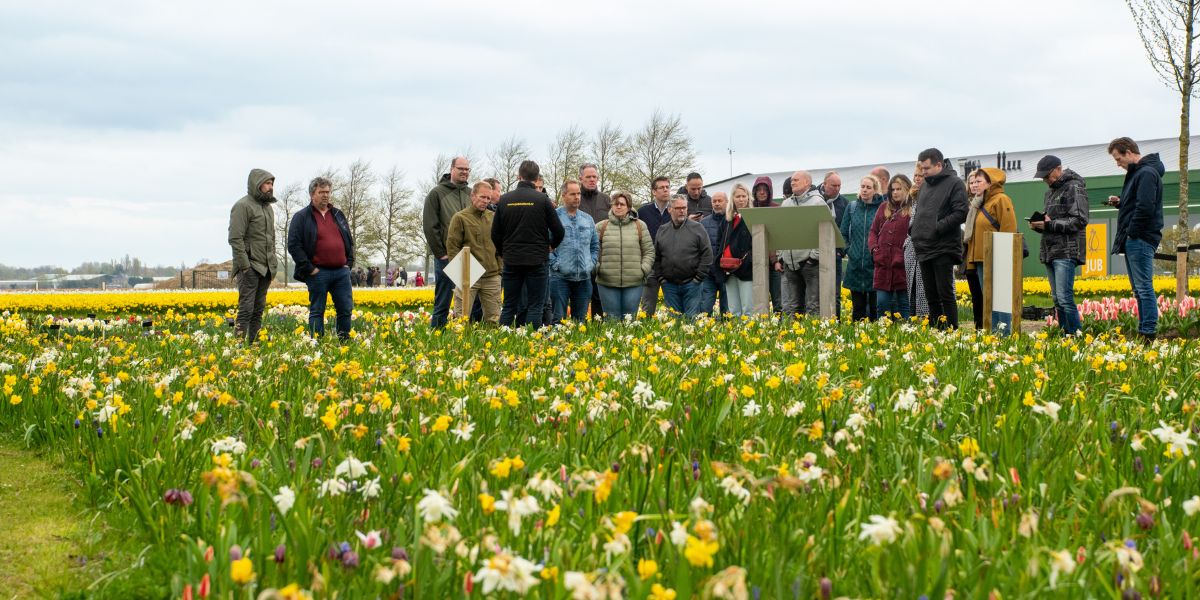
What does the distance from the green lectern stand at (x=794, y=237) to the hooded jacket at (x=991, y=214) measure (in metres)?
1.25

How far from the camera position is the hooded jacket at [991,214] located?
29.2 feet

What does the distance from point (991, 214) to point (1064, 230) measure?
25.3 inches

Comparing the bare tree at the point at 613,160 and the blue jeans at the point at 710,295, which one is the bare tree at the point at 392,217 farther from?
the blue jeans at the point at 710,295

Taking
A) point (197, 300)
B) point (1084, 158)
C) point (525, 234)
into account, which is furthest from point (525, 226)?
point (1084, 158)

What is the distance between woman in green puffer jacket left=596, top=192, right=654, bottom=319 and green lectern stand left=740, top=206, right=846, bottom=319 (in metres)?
1.13

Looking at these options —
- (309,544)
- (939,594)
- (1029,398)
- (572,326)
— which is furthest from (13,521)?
(572,326)

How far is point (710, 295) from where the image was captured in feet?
37.0

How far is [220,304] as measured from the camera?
19.6m

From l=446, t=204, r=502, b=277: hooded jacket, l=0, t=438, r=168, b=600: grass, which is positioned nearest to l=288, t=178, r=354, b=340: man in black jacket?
l=446, t=204, r=502, b=277: hooded jacket

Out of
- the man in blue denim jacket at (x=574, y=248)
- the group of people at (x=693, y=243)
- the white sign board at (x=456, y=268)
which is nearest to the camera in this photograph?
the group of people at (x=693, y=243)

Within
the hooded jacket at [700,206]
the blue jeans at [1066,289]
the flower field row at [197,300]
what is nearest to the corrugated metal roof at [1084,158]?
the flower field row at [197,300]

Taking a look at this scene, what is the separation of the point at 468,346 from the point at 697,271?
404cm

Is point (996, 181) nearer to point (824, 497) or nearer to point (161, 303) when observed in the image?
point (824, 497)

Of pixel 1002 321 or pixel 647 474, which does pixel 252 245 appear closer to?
pixel 1002 321
